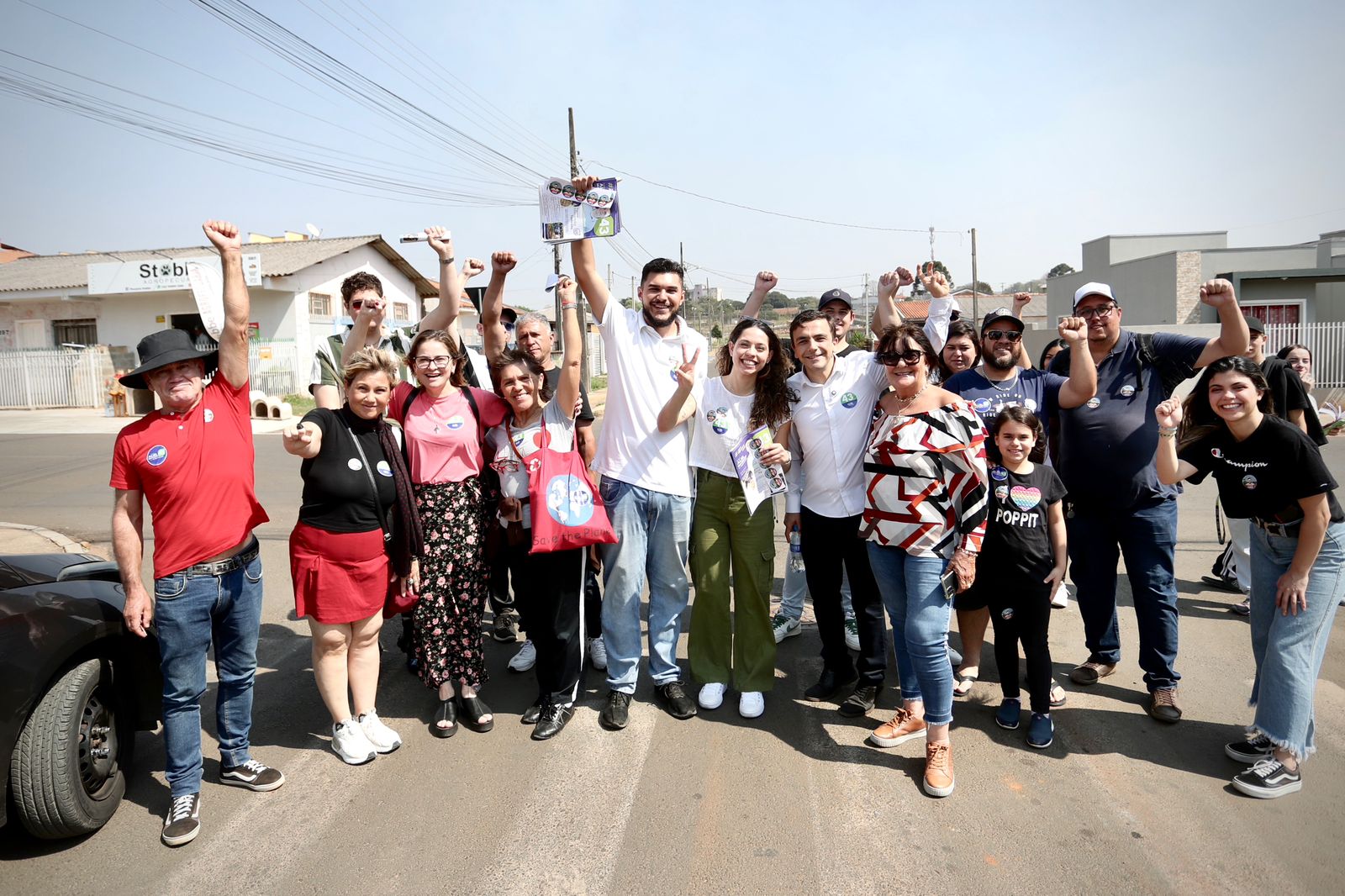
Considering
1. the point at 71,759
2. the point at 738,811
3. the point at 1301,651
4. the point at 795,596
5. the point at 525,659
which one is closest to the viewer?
the point at 71,759

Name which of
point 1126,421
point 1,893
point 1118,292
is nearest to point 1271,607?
point 1126,421

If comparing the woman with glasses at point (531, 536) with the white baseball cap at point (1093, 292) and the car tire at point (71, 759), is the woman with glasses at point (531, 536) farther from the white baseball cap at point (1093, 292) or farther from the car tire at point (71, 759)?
the white baseball cap at point (1093, 292)

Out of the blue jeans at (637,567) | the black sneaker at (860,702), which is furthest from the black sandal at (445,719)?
the black sneaker at (860,702)

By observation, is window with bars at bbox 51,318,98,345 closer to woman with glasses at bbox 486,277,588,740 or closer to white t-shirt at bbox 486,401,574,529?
white t-shirt at bbox 486,401,574,529

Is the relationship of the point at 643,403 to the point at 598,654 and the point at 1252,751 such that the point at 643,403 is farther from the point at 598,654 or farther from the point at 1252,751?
the point at 1252,751

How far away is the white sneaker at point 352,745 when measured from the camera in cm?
366

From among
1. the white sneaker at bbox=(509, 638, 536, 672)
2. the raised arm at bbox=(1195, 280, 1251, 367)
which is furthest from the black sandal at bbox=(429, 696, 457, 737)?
the raised arm at bbox=(1195, 280, 1251, 367)

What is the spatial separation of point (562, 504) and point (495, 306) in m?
1.50

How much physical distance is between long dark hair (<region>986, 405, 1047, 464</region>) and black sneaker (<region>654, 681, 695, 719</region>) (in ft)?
6.57

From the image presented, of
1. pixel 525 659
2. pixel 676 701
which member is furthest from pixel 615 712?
pixel 525 659

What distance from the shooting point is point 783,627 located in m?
5.14

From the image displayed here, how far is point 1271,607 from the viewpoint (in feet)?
11.7

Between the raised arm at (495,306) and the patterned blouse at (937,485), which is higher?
the raised arm at (495,306)

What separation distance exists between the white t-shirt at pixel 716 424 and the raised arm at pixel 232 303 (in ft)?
6.75
